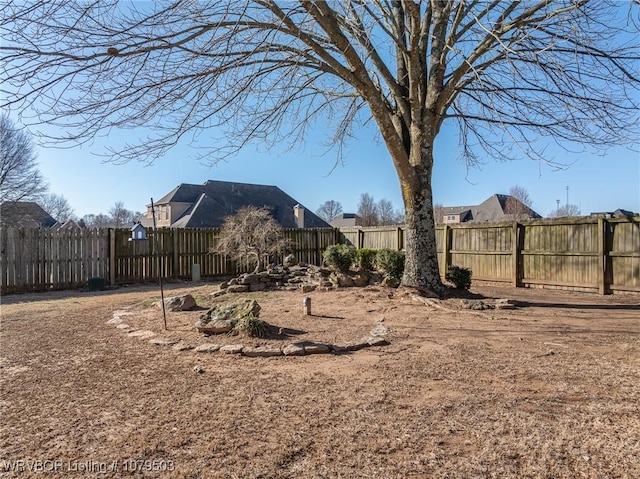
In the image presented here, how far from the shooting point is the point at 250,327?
448cm

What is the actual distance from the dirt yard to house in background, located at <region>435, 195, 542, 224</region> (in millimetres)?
20099

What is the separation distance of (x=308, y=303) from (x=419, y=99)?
4.17 metres

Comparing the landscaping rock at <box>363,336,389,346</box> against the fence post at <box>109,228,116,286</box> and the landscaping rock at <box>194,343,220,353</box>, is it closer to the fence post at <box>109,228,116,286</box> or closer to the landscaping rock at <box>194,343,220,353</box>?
the landscaping rock at <box>194,343,220,353</box>

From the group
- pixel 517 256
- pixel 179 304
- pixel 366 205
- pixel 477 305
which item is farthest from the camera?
pixel 366 205

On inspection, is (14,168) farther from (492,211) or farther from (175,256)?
(492,211)

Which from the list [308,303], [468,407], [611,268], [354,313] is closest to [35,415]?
[468,407]

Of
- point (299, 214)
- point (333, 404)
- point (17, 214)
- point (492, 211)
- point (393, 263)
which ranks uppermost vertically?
point (492, 211)

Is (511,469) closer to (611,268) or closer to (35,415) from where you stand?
(35,415)

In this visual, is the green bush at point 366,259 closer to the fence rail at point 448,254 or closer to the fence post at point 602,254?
the fence rail at point 448,254

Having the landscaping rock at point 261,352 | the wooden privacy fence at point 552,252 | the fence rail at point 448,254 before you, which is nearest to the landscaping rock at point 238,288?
the fence rail at point 448,254

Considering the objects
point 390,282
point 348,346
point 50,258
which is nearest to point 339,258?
point 390,282

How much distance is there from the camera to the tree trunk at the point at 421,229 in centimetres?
696

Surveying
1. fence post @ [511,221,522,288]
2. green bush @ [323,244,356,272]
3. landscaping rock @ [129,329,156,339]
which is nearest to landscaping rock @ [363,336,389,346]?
landscaping rock @ [129,329,156,339]

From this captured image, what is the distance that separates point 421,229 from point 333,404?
4.79 m
